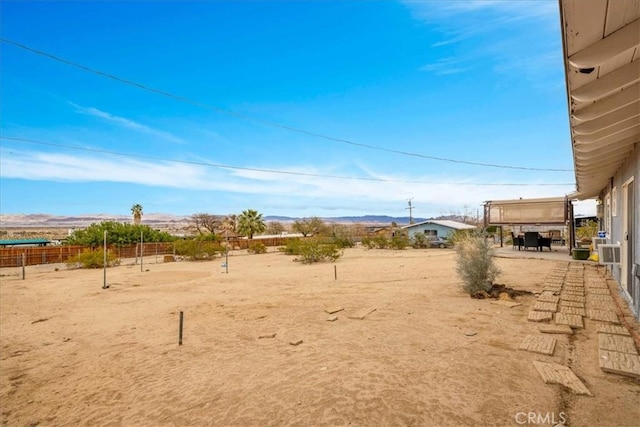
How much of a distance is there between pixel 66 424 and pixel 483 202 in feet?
67.2

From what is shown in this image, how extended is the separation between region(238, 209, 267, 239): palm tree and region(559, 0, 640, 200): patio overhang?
47.8 meters

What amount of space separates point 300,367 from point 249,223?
47.5 metres

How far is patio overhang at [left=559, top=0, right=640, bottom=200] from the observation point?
6.13 ft

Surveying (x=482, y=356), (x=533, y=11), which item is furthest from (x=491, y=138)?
(x=482, y=356)

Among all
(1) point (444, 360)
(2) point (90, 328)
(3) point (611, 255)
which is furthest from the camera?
(3) point (611, 255)

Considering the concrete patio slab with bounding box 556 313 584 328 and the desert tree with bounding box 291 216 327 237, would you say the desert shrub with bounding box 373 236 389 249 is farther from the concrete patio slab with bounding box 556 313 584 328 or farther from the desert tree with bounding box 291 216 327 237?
the concrete patio slab with bounding box 556 313 584 328

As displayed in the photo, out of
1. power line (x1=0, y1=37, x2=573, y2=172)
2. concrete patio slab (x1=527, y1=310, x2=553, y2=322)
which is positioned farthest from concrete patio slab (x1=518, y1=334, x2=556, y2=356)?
power line (x1=0, y1=37, x2=573, y2=172)

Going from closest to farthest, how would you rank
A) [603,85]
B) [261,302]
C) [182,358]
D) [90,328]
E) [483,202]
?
[603,85]
[182,358]
[90,328]
[261,302]
[483,202]

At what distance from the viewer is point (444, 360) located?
12.7 feet

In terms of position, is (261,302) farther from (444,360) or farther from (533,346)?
(533,346)

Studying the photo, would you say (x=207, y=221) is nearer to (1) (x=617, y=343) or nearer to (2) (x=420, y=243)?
(2) (x=420, y=243)

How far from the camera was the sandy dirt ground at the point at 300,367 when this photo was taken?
112 inches

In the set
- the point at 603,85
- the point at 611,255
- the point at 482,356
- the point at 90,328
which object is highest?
the point at 603,85

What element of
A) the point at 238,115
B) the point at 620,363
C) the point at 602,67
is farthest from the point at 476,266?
the point at 238,115
